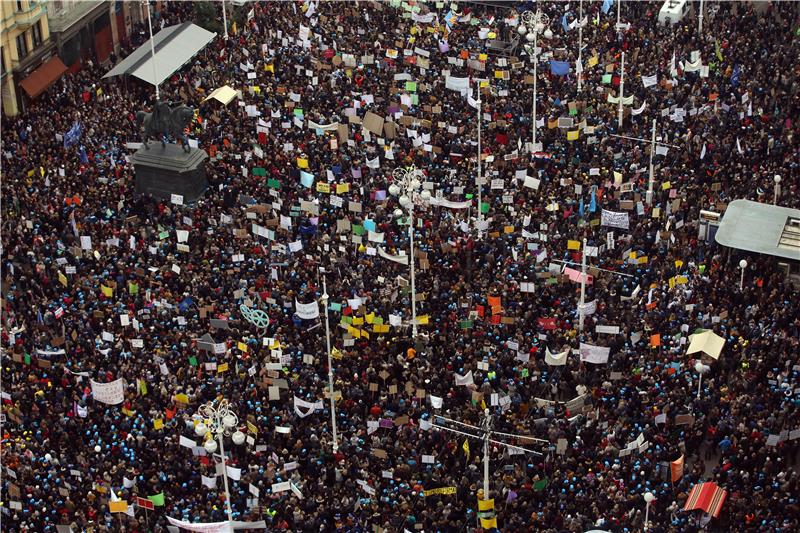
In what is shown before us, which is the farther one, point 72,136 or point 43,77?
point 43,77

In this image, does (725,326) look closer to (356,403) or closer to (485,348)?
(485,348)

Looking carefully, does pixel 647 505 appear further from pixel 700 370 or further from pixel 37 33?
pixel 37 33

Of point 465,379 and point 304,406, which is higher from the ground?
point 465,379

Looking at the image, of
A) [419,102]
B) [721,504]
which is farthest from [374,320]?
[419,102]

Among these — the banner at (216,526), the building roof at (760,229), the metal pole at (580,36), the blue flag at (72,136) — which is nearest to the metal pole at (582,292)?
the building roof at (760,229)

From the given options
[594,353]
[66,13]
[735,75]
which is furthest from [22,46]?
[594,353]

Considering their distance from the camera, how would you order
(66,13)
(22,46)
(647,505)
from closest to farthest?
1. (647,505)
2. (22,46)
3. (66,13)
